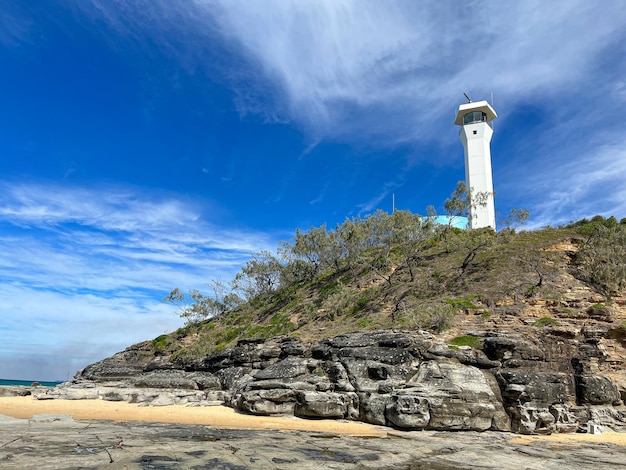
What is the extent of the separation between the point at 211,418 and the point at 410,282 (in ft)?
75.2

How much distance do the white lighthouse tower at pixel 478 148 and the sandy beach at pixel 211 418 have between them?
34666mm

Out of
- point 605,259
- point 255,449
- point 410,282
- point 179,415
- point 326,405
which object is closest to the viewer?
point 255,449

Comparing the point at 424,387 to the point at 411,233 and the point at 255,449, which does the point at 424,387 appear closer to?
the point at 255,449

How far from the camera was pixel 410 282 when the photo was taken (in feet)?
125

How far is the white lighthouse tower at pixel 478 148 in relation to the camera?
170 ft

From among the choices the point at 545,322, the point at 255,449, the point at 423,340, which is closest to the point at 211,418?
the point at 255,449

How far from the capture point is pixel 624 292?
30.3 meters

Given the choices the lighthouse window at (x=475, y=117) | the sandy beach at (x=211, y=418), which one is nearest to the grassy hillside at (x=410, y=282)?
the sandy beach at (x=211, y=418)

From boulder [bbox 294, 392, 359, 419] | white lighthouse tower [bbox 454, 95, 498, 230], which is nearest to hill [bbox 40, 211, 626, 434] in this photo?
boulder [bbox 294, 392, 359, 419]

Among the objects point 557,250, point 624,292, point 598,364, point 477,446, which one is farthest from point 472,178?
point 477,446

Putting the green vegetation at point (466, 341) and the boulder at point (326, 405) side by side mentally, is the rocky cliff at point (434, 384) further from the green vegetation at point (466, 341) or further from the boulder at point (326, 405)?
the green vegetation at point (466, 341)

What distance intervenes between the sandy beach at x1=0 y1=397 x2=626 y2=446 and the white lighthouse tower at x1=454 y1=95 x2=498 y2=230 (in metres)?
34.7

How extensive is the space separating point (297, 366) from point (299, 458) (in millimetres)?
12265

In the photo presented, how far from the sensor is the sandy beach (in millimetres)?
17750
